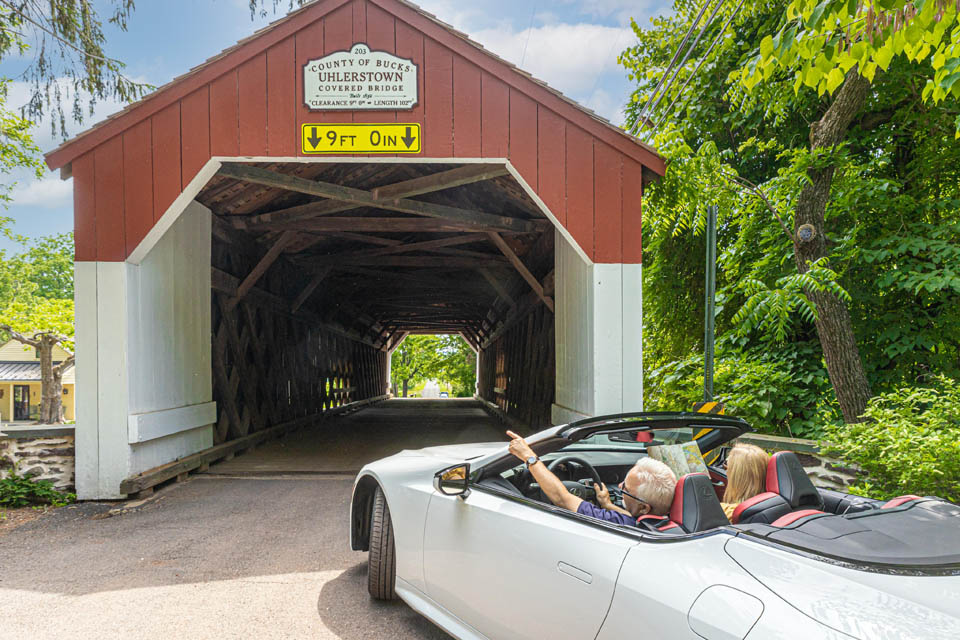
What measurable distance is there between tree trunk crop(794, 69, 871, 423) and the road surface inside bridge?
16.6ft

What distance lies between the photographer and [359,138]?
20.0ft

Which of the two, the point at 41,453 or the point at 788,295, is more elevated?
the point at 788,295

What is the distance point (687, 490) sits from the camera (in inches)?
81.0

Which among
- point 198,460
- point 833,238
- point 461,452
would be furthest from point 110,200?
point 833,238

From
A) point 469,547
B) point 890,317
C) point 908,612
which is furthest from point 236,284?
point 908,612

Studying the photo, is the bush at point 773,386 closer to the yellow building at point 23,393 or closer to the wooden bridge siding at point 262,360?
the wooden bridge siding at point 262,360

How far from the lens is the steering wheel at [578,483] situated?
2.98 meters

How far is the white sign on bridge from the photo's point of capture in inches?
239

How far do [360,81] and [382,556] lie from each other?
14.9 feet

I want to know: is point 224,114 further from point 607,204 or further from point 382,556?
point 382,556

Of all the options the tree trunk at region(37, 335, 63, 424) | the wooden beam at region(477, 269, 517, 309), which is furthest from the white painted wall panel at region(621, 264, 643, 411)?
the tree trunk at region(37, 335, 63, 424)

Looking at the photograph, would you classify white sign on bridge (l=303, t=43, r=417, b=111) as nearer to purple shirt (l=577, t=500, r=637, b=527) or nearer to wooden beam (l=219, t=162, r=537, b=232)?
wooden beam (l=219, t=162, r=537, b=232)

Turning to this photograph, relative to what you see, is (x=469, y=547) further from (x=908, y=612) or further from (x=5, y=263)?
(x=5, y=263)

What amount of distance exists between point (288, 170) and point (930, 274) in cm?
692
